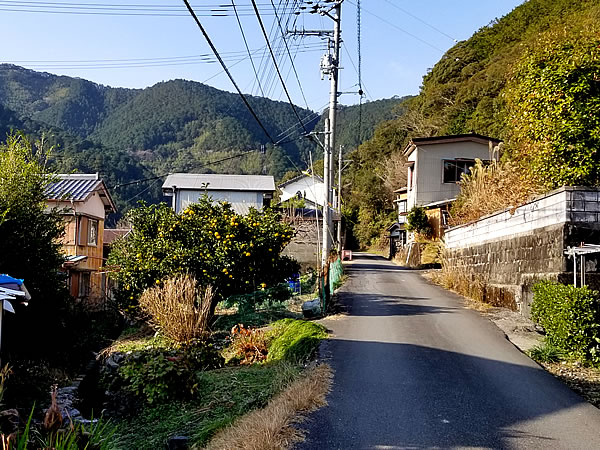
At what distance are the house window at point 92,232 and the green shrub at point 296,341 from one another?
1680 centimetres

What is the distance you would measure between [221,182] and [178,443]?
35148mm

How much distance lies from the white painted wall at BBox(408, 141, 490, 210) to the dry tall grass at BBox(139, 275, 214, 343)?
2188 centimetres

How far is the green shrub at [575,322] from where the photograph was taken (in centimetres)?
899

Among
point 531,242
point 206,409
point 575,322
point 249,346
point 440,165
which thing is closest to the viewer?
point 206,409

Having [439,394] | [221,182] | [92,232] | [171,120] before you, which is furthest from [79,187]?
[171,120]

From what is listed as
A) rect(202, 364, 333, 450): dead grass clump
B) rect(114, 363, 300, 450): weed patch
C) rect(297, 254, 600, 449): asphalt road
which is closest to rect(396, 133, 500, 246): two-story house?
rect(297, 254, 600, 449): asphalt road

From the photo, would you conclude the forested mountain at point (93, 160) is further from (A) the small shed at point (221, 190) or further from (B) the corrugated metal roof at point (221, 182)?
(A) the small shed at point (221, 190)

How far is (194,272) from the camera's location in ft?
52.2

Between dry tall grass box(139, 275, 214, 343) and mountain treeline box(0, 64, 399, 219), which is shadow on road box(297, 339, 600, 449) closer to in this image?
dry tall grass box(139, 275, 214, 343)

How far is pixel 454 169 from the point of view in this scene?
34.0 m

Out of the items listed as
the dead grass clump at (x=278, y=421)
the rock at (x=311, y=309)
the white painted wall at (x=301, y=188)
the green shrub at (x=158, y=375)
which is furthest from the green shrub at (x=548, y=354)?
the white painted wall at (x=301, y=188)

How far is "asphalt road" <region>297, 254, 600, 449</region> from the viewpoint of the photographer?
634cm

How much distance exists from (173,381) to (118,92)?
311 feet

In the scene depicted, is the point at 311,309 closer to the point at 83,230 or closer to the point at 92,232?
the point at 83,230
